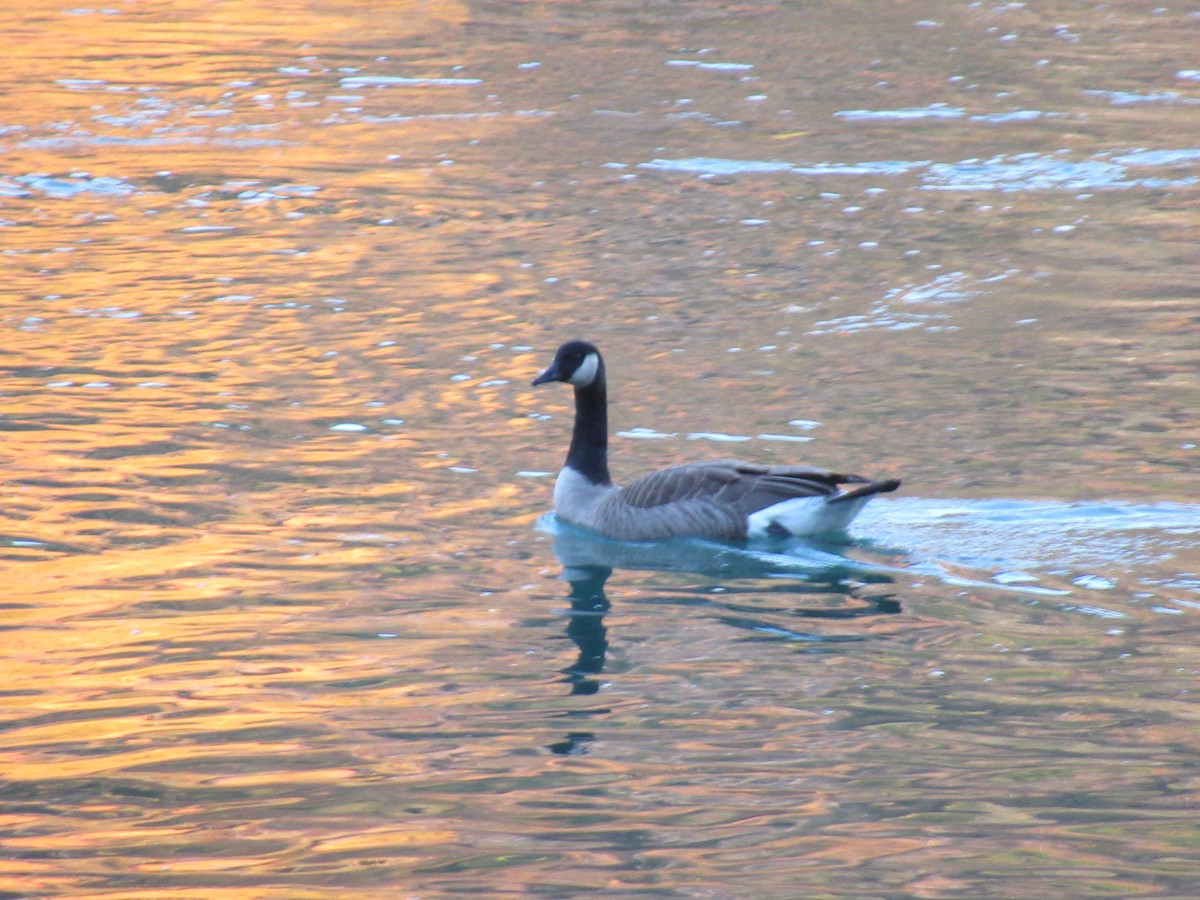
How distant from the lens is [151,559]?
921 cm

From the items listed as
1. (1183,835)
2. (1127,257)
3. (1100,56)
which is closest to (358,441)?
(1183,835)

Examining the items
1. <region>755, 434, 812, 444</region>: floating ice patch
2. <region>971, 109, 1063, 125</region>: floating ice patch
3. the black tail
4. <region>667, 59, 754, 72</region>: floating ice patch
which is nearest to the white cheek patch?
<region>755, 434, 812, 444</region>: floating ice patch

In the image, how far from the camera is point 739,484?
960 centimetres

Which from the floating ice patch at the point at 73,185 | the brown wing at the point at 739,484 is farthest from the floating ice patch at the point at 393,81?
the brown wing at the point at 739,484

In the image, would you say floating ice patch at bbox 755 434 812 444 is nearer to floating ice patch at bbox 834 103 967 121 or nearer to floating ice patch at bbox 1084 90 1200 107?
floating ice patch at bbox 834 103 967 121

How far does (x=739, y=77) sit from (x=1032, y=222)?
7259 millimetres

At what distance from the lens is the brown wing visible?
373 inches

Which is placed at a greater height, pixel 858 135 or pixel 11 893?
pixel 858 135

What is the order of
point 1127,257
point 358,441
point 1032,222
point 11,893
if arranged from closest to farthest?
point 11,893 → point 358,441 → point 1127,257 → point 1032,222

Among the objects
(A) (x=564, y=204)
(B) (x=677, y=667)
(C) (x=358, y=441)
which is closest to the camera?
(B) (x=677, y=667)

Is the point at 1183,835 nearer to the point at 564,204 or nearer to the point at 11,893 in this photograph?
the point at 11,893

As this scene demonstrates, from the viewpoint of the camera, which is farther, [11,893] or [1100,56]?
[1100,56]

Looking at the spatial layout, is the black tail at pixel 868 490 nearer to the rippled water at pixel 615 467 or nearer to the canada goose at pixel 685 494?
the canada goose at pixel 685 494

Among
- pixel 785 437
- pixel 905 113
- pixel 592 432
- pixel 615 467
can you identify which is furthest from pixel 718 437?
pixel 905 113
